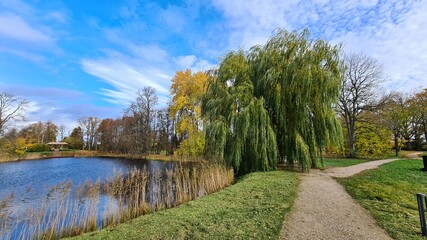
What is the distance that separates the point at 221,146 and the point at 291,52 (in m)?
5.73

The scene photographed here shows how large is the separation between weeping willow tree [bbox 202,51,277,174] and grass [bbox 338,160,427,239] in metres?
3.19

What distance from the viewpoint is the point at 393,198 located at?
567 cm

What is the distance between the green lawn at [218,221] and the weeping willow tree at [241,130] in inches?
152

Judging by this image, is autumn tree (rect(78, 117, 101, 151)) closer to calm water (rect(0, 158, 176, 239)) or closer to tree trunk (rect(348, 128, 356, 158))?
calm water (rect(0, 158, 176, 239))

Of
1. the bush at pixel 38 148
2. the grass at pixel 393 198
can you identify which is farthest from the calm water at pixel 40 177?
the bush at pixel 38 148

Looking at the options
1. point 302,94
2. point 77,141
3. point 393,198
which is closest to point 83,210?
point 393,198

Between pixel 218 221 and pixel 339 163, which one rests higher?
pixel 339 163

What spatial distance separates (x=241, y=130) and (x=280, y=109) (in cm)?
235

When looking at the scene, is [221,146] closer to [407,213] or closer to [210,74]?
[210,74]

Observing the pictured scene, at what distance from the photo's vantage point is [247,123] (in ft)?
31.1

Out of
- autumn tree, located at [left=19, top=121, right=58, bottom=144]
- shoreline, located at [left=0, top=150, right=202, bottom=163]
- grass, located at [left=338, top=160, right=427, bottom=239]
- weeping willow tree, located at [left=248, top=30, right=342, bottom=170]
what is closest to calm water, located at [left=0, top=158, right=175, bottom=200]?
shoreline, located at [left=0, top=150, right=202, bottom=163]

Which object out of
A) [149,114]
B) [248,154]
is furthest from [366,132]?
[149,114]

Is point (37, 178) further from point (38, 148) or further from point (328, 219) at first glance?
point (38, 148)

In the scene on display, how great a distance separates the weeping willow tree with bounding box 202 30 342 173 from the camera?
9.76 metres
